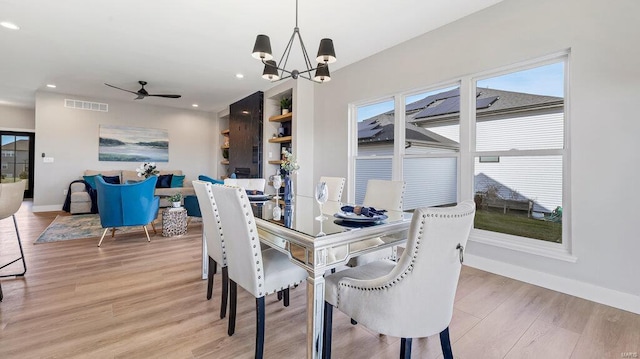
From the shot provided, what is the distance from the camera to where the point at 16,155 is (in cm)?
791

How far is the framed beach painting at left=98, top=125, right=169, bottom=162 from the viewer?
6789 millimetres

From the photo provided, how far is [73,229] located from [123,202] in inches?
68.9

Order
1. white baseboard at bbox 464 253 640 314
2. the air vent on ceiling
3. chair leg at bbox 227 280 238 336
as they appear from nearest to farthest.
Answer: chair leg at bbox 227 280 238 336 < white baseboard at bbox 464 253 640 314 < the air vent on ceiling

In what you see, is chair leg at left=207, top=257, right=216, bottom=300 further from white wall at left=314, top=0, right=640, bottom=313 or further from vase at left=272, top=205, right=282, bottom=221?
white wall at left=314, top=0, right=640, bottom=313

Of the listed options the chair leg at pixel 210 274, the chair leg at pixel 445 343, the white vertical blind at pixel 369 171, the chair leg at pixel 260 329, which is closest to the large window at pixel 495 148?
the white vertical blind at pixel 369 171

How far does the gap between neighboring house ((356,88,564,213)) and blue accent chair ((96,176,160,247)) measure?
11.0ft

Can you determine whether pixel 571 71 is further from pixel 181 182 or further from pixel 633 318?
pixel 181 182

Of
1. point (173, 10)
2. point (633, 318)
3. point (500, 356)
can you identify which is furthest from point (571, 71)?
point (173, 10)

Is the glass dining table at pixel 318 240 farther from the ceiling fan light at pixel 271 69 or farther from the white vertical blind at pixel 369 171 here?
the white vertical blind at pixel 369 171

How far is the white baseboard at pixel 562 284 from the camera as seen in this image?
2086 mm

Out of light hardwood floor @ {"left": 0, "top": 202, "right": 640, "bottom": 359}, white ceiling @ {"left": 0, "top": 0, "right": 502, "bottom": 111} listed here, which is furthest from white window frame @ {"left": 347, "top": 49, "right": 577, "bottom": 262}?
white ceiling @ {"left": 0, "top": 0, "right": 502, "bottom": 111}

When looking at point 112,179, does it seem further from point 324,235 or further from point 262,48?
point 324,235

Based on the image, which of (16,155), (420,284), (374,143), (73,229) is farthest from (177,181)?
(420,284)

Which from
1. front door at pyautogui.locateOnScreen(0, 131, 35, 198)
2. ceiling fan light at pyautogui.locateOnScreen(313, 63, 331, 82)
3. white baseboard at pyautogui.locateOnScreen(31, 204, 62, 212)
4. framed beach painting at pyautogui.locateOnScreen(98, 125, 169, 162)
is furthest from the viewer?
front door at pyautogui.locateOnScreen(0, 131, 35, 198)
